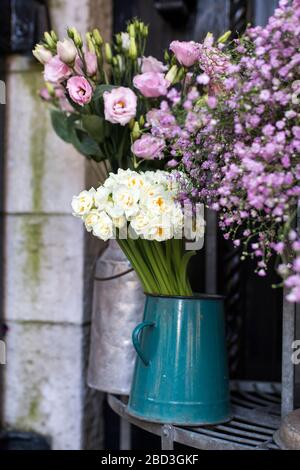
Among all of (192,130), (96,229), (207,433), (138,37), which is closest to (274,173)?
(192,130)

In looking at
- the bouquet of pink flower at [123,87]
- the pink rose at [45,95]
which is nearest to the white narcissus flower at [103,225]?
the bouquet of pink flower at [123,87]

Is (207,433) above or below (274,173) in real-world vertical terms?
below

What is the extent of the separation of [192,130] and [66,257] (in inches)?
30.0

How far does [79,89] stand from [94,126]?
4.3 inches

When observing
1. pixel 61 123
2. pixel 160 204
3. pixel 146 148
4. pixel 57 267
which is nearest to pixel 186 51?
pixel 146 148

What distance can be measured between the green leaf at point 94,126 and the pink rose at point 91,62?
83mm

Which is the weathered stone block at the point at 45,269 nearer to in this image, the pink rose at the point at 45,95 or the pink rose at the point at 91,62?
the pink rose at the point at 45,95

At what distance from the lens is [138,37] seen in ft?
4.57

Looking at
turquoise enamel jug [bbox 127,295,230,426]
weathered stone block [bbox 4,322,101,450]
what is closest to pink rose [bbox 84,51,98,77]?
turquoise enamel jug [bbox 127,295,230,426]

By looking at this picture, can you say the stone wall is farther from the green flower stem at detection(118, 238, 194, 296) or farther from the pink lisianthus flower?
the green flower stem at detection(118, 238, 194, 296)

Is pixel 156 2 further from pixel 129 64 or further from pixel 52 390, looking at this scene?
pixel 52 390

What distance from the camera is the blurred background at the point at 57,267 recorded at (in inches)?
66.2

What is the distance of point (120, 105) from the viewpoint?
1.24m

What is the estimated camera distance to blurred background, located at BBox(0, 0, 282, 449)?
1.68m
